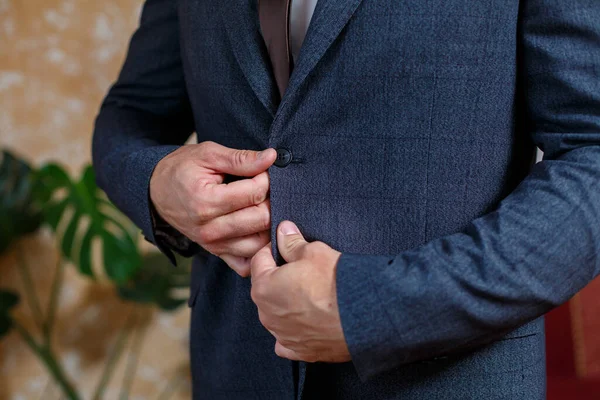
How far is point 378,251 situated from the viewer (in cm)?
76

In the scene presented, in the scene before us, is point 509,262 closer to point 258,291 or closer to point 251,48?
point 258,291

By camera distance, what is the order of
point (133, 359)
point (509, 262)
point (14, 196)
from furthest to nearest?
point (133, 359), point (14, 196), point (509, 262)

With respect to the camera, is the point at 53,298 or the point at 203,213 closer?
the point at 203,213

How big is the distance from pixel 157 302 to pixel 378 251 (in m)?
1.38

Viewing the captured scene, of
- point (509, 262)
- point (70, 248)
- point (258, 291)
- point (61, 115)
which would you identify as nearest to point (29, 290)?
point (70, 248)

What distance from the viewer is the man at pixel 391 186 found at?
0.65m

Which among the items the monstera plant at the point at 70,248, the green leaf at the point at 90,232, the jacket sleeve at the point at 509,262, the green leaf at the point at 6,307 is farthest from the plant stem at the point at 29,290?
the jacket sleeve at the point at 509,262

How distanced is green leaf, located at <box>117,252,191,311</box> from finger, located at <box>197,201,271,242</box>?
1.29 m

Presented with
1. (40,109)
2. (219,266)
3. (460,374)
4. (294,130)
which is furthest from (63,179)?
(460,374)

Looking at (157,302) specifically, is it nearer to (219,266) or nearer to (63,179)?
(63,179)

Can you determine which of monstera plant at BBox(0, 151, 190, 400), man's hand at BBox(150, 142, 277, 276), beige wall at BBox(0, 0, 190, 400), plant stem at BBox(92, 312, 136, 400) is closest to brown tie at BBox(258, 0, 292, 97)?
man's hand at BBox(150, 142, 277, 276)

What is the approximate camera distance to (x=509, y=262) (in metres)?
0.65

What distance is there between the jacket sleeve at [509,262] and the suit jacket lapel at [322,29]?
0.68 ft

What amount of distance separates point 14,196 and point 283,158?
1.43m
